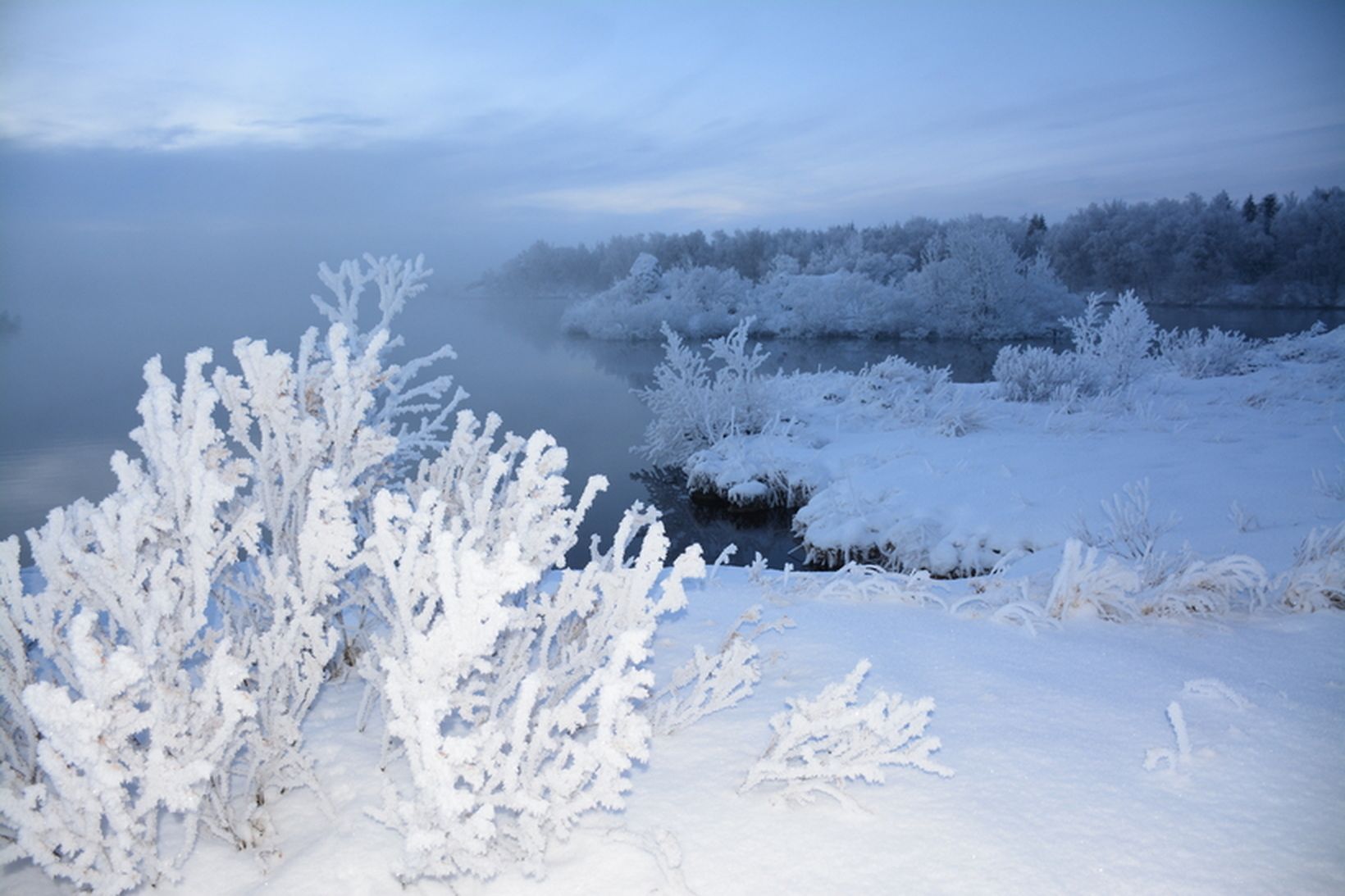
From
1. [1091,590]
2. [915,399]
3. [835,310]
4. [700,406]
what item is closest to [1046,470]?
[915,399]

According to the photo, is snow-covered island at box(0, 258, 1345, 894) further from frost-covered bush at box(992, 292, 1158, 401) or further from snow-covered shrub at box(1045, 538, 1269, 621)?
frost-covered bush at box(992, 292, 1158, 401)

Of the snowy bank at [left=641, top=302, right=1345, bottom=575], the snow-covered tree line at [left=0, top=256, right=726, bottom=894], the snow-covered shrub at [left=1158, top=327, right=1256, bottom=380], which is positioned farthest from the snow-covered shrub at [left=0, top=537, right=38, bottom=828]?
the snow-covered shrub at [left=1158, top=327, right=1256, bottom=380]

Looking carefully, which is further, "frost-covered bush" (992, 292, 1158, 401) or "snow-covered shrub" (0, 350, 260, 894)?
"frost-covered bush" (992, 292, 1158, 401)

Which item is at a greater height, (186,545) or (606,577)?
(186,545)

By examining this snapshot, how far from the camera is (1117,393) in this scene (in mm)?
14695

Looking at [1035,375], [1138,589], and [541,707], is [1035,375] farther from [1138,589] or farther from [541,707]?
[541,707]

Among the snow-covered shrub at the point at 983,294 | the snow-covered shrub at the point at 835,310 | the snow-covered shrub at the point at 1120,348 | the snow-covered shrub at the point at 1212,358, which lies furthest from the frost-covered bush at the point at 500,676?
the snow-covered shrub at the point at 983,294

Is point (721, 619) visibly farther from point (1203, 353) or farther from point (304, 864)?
point (1203, 353)

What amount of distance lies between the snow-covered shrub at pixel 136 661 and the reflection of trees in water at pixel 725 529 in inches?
331

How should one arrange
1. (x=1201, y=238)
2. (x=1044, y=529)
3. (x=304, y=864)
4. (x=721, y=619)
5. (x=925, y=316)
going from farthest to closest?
(x=1201, y=238) < (x=925, y=316) < (x=1044, y=529) < (x=721, y=619) < (x=304, y=864)

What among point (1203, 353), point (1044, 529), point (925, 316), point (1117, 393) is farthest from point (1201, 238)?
point (1044, 529)

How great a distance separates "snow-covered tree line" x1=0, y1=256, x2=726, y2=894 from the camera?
1.77m

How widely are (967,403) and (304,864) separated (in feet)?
49.0

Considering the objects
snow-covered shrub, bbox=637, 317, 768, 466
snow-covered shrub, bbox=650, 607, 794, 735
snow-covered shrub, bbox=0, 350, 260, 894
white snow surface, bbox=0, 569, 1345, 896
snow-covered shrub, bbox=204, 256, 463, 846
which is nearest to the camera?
snow-covered shrub, bbox=0, 350, 260, 894
